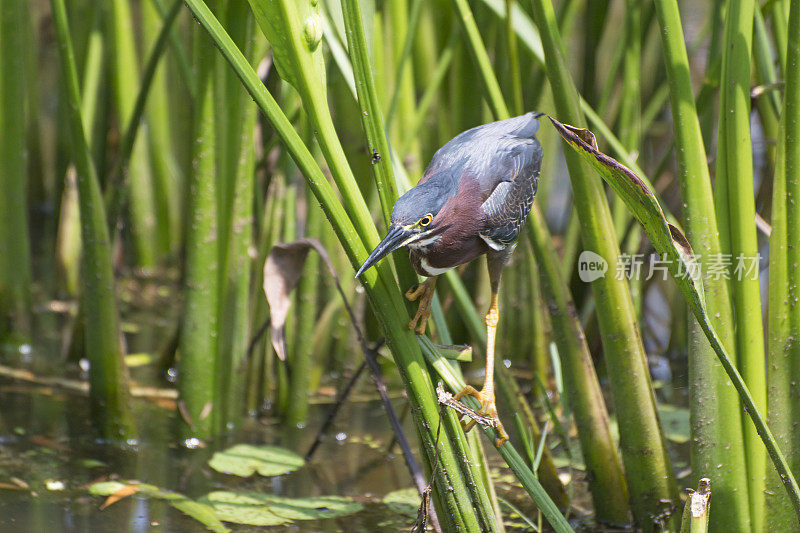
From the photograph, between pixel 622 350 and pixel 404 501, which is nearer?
pixel 622 350

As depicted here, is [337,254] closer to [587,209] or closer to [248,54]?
[248,54]

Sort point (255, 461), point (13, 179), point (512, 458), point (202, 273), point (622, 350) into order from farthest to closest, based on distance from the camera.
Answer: point (13, 179) < point (255, 461) < point (202, 273) < point (622, 350) < point (512, 458)

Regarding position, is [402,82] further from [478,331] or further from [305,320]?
[478,331]

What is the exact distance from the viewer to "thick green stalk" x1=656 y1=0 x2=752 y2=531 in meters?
1.53

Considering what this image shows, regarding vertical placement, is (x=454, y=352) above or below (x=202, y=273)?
below

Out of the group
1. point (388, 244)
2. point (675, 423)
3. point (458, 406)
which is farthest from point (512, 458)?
point (675, 423)

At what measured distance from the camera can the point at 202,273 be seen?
202 centimetres

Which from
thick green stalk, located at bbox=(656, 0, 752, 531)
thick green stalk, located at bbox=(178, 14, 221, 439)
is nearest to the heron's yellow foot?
thick green stalk, located at bbox=(656, 0, 752, 531)

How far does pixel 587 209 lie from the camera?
169 cm

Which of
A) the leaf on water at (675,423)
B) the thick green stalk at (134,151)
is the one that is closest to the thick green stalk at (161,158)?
the thick green stalk at (134,151)

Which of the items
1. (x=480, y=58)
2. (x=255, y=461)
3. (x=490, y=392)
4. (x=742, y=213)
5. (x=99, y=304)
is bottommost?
(x=255, y=461)

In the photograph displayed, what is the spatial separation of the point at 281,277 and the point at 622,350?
0.79 meters

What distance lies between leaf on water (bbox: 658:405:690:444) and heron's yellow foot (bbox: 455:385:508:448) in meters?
1.02

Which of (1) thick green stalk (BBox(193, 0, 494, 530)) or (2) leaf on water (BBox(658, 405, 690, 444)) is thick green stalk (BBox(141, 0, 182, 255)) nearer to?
(1) thick green stalk (BBox(193, 0, 494, 530))
